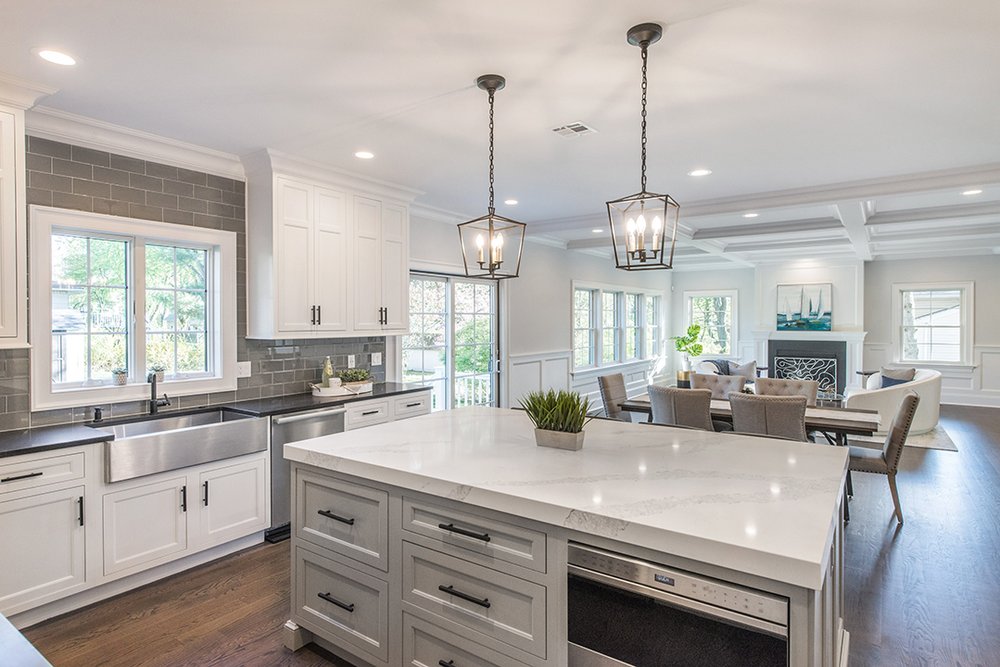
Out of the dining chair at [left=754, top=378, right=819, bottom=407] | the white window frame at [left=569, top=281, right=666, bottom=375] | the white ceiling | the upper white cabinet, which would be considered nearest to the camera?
the white ceiling

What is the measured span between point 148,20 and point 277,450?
2.46 metres

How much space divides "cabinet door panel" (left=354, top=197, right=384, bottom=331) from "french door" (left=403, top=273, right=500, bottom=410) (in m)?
0.79

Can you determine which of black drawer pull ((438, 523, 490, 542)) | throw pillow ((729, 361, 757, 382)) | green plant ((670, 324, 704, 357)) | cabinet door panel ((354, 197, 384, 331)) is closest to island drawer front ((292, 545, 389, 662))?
black drawer pull ((438, 523, 490, 542))

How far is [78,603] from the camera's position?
9.11 ft

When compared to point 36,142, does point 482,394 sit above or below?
below

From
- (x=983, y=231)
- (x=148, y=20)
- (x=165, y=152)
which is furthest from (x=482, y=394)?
(x=983, y=231)

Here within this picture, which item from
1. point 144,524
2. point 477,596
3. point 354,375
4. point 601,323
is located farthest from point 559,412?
point 601,323

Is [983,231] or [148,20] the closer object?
[148,20]

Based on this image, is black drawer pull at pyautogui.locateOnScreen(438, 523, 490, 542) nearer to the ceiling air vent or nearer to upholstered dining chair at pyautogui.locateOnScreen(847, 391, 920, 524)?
the ceiling air vent

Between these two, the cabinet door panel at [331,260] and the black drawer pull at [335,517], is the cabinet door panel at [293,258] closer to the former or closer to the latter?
the cabinet door panel at [331,260]

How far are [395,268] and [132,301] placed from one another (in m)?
1.88

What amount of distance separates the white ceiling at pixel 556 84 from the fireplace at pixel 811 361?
5.67m

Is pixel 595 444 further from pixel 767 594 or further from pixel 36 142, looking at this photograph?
pixel 36 142

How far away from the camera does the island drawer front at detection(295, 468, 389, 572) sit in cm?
209
